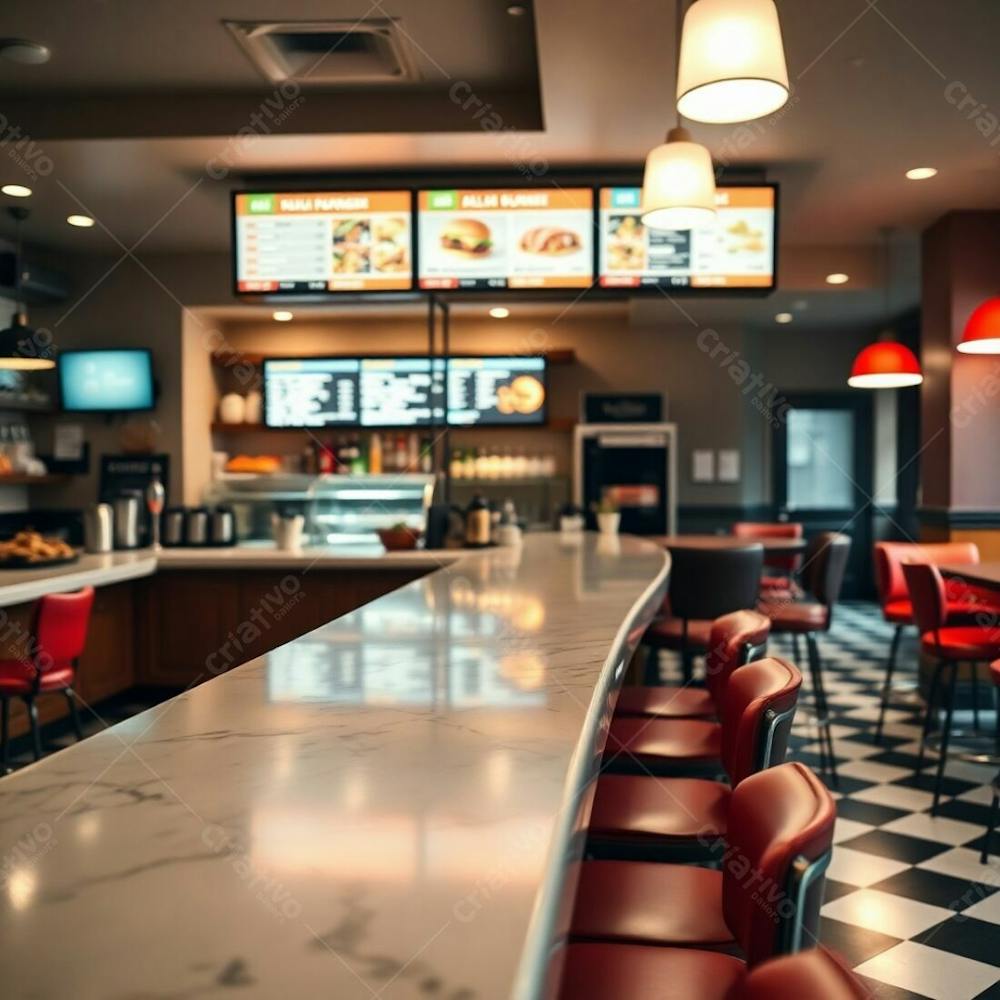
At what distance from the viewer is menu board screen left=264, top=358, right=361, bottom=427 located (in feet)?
25.4

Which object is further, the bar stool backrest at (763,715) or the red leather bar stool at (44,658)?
the red leather bar stool at (44,658)

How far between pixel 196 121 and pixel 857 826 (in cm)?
407

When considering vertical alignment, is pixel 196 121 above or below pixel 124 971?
above

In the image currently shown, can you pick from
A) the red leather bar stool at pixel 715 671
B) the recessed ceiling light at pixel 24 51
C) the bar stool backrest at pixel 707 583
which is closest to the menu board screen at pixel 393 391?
the recessed ceiling light at pixel 24 51

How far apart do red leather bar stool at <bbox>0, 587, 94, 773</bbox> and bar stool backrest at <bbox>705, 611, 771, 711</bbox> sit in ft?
8.23

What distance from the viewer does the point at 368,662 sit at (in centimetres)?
171

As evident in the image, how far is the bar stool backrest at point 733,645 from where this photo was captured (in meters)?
2.16

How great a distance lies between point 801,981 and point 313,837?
1.40ft

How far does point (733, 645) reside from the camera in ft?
7.06

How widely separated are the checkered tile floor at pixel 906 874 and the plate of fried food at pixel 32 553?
352 centimetres

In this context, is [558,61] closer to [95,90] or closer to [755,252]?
[755,252]

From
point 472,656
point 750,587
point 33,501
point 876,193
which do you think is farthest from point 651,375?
point 472,656

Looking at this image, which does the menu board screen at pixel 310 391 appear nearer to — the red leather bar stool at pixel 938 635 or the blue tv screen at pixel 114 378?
the blue tv screen at pixel 114 378

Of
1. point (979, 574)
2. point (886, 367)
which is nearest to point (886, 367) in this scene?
point (886, 367)
